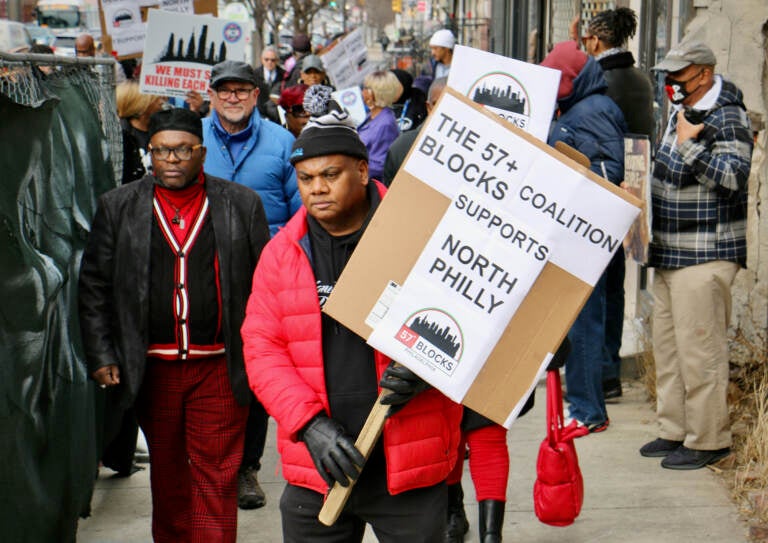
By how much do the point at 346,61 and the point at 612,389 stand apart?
6.50 m

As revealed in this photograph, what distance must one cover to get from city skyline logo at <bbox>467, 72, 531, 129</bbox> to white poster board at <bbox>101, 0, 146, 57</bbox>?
20.0ft

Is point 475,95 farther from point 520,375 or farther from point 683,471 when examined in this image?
point 683,471

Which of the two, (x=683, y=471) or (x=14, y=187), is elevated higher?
(x=14, y=187)

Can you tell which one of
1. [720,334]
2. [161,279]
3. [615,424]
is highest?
[161,279]

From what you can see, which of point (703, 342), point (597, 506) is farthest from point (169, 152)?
point (703, 342)

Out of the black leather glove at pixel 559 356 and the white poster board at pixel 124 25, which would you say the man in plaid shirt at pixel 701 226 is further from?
the white poster board at pixel 124 25

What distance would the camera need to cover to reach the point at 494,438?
4594 millimetres

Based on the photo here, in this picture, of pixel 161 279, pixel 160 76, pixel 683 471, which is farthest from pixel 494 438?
pixel 160 76

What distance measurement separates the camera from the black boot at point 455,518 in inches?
215

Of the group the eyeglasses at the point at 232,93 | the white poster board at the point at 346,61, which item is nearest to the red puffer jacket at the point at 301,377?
the eyeglasses at the point at 232,93

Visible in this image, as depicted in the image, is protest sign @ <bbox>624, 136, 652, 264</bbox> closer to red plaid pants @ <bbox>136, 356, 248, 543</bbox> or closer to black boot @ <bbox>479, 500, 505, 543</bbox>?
black boot @ <bbox>479, 500, 505, 543</bbox>

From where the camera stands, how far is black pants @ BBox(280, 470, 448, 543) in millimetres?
3721

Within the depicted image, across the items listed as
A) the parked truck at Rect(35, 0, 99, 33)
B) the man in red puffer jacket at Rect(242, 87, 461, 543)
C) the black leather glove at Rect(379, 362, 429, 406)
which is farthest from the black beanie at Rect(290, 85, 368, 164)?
the parked truck at Rect(35, 0, 99, 33)

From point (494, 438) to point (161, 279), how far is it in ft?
4.89
